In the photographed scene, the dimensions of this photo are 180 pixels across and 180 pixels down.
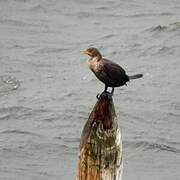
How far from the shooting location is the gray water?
1212 cm

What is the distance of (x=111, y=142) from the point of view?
619cm

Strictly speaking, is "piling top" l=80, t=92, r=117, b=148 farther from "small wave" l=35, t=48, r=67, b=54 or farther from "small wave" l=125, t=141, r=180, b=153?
"small wave" l=35, t=48, r=67, b=54

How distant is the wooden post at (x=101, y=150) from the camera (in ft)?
20.4

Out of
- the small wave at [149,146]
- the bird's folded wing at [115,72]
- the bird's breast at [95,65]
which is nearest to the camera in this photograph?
the bird's folded wing at [115,72]

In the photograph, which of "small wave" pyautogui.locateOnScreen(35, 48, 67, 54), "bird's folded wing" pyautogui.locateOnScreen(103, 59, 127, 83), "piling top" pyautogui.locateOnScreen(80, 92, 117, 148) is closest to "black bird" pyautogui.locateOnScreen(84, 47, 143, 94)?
"bird's folded wing" pyautogui.locateOnScreen(103, 59, 127, 83)

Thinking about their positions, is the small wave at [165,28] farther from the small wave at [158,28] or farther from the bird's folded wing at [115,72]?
the bird's folded wing at [115,72]

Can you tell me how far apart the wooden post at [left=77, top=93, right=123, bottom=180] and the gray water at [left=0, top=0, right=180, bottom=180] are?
5186mm

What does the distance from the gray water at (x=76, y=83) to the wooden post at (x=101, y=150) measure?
5186 mm

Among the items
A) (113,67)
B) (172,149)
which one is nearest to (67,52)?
(172,149)

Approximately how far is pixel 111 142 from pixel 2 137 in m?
6.90

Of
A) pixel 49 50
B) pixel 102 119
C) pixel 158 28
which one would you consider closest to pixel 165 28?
pixel 158 28

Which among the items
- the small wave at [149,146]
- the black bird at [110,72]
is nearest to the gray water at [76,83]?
the small wave at [149,146]

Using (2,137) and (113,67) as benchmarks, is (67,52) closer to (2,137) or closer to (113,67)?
(2,137)

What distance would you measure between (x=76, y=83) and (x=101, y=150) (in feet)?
28.9
